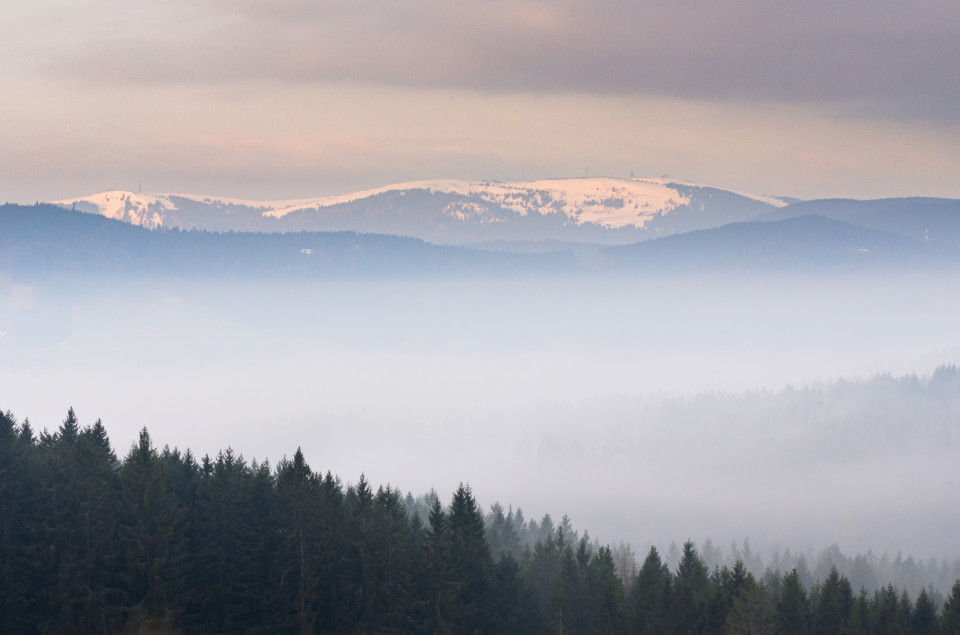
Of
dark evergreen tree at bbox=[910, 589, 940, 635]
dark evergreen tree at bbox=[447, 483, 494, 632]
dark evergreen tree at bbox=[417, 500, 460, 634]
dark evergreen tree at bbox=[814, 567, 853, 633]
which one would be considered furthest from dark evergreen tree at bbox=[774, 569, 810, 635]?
dark evergreen tree at bbox=[417, 500, 460, 634]

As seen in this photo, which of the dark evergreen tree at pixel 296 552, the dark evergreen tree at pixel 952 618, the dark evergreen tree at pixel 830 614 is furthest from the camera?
the dark evergreen tree at pixel 952 618

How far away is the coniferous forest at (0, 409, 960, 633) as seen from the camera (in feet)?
189

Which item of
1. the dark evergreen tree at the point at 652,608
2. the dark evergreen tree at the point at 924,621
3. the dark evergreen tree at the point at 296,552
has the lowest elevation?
the dark evergreen tree at the point at 924,621

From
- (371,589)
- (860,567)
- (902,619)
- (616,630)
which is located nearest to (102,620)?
(371,589)

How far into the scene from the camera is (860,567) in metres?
182

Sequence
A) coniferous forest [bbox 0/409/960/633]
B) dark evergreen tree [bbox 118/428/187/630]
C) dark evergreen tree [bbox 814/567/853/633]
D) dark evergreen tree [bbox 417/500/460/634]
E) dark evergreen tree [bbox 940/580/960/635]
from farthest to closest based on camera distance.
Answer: dark evergreen tree [bbox 940/580/960/635] < dark evergreen tree [bbox 814/567/853/633] < dark evergreen tree [bbox 417/500/460/634] < coniferous forest [bbox 0/409/960/633] < dark evergreen tree [bbox 118/428/187/630]

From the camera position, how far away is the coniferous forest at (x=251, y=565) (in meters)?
57.5

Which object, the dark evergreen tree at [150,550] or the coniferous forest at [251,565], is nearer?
the dark evergreen tree at [150,550]

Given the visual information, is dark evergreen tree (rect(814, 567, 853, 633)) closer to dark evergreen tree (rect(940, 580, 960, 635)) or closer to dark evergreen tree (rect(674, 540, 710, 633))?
dark evergreen tree (rect(940, 580, 960, 635))

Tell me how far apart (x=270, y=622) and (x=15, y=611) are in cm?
1330

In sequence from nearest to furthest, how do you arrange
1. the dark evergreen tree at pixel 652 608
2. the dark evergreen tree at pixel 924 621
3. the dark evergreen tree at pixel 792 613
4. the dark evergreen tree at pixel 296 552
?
the dark evergreen tree at pixel 296 552
the dark evergreen tree at pixel 652 608
the dark evergreen tree at pixel 792 613
the dark evergreen tree at pixel 924 621

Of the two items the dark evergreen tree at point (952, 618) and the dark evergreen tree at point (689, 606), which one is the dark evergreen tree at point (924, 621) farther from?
the dark evergreen tree at point (689, 606)

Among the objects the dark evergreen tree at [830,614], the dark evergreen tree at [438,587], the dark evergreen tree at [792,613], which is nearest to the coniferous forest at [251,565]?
the dark evergreen tree at [438,587]

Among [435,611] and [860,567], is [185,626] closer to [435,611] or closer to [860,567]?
[435,611]
